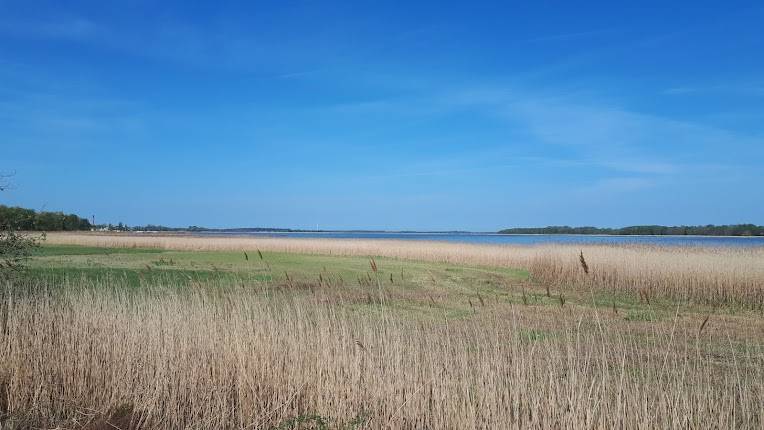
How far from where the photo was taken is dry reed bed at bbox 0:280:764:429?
13.9 ft

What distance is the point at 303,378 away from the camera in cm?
537

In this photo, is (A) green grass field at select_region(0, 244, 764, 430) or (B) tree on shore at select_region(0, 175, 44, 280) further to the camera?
(B) tree on shore at select_region(0, 175, 44, 280)

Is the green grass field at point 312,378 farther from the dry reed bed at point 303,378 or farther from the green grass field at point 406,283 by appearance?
the green grass field at point 406,283

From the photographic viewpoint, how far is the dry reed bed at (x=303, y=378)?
424 centimetres

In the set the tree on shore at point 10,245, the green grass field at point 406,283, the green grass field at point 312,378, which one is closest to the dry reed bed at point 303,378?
the green grass field at point 312,378

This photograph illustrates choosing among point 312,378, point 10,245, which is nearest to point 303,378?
point 312,378

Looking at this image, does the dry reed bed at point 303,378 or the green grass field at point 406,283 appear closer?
the dry reed bed at point 303,378

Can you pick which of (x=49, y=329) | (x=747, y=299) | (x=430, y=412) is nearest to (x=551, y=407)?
(x=430, y=412)

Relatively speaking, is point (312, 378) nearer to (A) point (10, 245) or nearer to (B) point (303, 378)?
(B) point (303, 378)

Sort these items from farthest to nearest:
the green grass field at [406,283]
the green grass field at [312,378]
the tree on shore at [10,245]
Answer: the green grass field at [406,283] → the tree on shore at [10,245] → the green grass field at [312,378]

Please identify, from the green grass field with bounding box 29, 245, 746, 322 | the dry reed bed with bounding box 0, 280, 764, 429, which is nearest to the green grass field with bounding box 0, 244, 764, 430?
the dry reed bed with bounding box 0, 280, 764, 429

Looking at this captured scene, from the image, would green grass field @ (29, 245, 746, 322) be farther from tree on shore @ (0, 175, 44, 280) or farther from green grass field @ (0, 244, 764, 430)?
green grass field @ (0, 244, 764, 430)

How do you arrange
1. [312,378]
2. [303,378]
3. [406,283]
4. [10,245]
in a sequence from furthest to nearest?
[406,283], [10,245], [303,378], [312,378]

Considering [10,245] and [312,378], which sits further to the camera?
[10,245]
